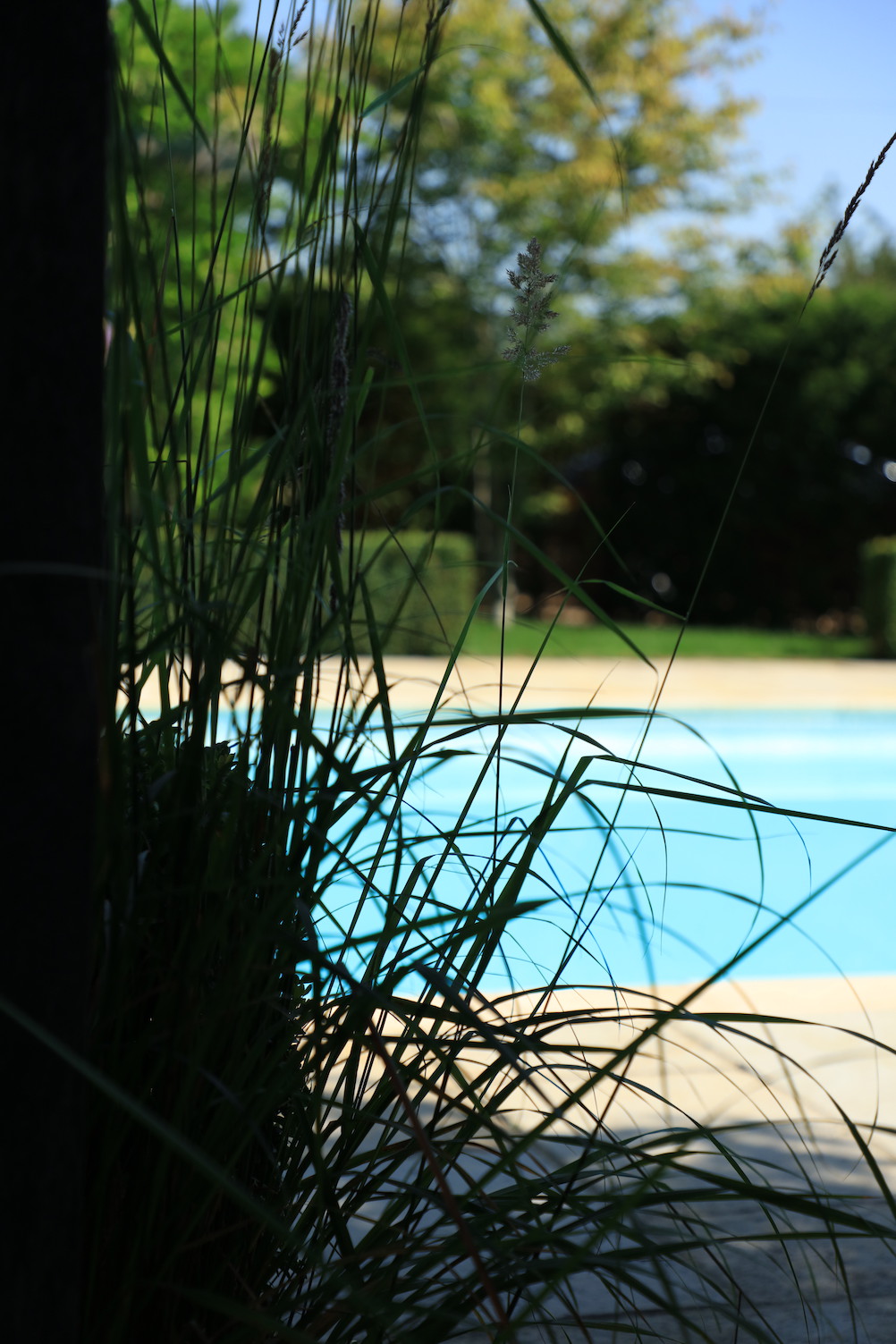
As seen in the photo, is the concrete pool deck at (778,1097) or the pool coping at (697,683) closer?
the concrete pool deck at (778,1097)

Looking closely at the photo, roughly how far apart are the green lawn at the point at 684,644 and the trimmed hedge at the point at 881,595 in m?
0.29

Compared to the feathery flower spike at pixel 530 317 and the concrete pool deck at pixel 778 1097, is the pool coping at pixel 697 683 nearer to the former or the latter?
the concrete pool deck at pixel 778 1097

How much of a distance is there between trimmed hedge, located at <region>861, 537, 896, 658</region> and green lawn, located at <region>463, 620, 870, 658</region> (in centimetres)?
29

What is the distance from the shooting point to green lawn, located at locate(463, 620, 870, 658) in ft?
34.9

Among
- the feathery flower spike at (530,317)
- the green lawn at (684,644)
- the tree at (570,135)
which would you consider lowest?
the green lawn at (684,644)

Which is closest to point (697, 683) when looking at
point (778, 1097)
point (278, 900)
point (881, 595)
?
point (881, 595)

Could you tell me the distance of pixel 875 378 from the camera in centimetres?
1520

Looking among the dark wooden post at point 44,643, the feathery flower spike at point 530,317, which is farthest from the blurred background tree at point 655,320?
the dark wooden post at point 44,643

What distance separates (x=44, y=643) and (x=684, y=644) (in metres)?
10.7

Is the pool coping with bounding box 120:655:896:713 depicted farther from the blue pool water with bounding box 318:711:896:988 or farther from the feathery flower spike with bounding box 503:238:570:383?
the feathery flower spike with bounding box 503:238:570:383

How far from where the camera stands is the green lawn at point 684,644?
34.9 feet

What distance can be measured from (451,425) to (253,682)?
15.3 metres

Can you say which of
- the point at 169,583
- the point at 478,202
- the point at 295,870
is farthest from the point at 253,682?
the point at 478,202

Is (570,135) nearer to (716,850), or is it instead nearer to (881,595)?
(881,595)
